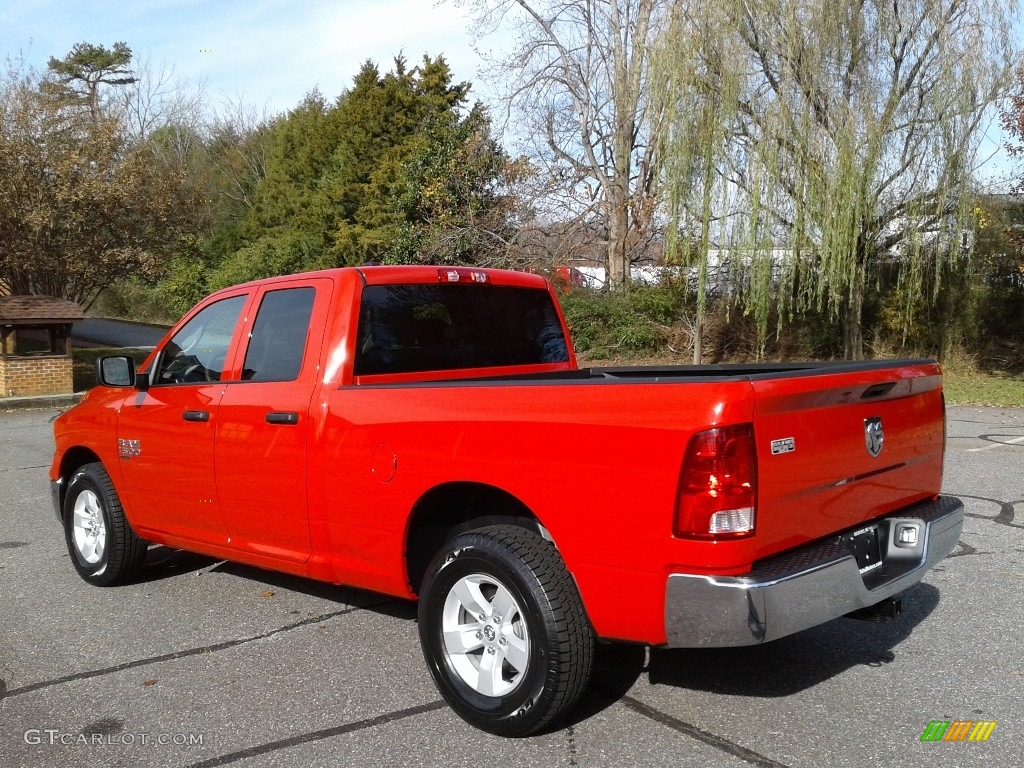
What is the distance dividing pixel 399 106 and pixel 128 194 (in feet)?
48.2

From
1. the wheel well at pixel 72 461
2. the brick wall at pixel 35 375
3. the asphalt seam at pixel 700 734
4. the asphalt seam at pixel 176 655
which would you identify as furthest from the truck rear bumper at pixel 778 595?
the brick wall at pixel 35 375

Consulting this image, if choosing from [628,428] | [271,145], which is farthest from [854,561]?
[271,145]

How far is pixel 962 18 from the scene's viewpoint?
1727 centimetres

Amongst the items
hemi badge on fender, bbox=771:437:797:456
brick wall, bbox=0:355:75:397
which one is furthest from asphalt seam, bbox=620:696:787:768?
brick wall, bbox=0:355:75:397

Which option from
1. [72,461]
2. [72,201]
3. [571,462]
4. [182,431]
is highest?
[72,201]

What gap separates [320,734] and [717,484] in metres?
1.84

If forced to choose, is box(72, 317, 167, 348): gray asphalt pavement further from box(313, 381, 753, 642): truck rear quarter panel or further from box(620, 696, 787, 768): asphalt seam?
box(620, 696, 787, 768): asphalt seam

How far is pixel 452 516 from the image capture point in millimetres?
4188

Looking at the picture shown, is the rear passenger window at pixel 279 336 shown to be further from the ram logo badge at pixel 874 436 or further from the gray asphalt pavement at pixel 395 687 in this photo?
the ram logo badge at pixel 874 436

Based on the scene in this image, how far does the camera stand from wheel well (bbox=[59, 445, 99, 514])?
20.4 ft

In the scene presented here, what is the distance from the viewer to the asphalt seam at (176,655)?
14.1ft

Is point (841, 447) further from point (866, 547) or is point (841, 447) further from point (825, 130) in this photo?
point (825, 130)

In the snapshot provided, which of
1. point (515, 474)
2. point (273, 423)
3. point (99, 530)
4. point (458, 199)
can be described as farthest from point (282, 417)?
point (458, 199)

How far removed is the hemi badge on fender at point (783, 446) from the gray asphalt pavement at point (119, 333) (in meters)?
32.7
